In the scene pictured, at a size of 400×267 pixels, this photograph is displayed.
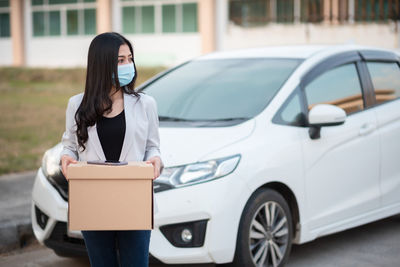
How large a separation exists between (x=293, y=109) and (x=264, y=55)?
0.88m

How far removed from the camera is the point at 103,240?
3383 mm

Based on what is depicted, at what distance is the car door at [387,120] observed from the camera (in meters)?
5.89

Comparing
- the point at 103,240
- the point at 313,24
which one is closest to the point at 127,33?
the point at 313,24

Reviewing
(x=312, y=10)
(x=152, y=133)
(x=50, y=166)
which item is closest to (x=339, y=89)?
(x=50, y=166)

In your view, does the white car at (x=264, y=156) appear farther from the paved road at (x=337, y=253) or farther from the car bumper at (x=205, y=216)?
the paved road at (x=337, y=253)

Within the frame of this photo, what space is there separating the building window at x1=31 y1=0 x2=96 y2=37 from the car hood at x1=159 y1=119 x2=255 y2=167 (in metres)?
32.5

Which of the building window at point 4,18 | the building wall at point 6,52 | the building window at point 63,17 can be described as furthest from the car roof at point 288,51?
the building window at point 4,18

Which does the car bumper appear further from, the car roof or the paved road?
the car roof

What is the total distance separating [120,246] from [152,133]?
0.56 meters

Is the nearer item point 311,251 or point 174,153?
point 174,153

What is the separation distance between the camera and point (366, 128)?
571cm

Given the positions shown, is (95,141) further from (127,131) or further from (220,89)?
(220,89)

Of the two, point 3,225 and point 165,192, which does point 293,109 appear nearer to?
point 165,192

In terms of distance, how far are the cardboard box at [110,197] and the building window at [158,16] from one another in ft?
98.9
